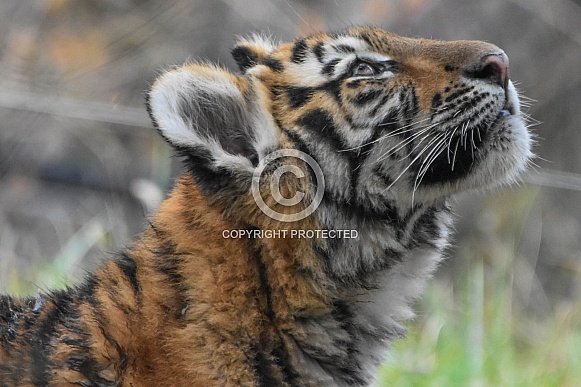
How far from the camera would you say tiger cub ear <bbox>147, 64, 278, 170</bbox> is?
258 centimetres

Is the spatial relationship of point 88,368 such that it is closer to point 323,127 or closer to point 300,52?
point 323,127

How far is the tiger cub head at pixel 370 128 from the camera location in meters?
2.72

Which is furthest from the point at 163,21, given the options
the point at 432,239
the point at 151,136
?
the point at 432,239

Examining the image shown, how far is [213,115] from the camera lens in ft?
9.15

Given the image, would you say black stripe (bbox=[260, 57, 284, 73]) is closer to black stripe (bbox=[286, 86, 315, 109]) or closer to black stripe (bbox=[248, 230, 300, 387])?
black stripe (bbox=[286, 86, 315, 109])

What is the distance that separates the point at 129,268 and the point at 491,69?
1.31 metres

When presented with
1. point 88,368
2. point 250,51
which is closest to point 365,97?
point 250,51

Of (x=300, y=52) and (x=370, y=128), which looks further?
(x=300, y=52)

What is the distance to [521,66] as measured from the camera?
6723 millimetres

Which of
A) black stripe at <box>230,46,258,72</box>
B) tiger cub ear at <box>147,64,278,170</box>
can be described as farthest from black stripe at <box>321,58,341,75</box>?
black stripe at <box>230,46,258,72</box>

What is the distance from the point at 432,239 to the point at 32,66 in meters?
4.19

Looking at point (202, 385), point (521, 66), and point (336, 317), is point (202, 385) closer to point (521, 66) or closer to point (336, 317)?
point (336, 317)

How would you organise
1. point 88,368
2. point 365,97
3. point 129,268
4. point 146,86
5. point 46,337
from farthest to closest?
point 146,86, point 365,97, point 129,268, point 46,337, point 88,368

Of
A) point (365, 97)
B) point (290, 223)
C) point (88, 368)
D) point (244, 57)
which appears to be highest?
point (244, 57)
